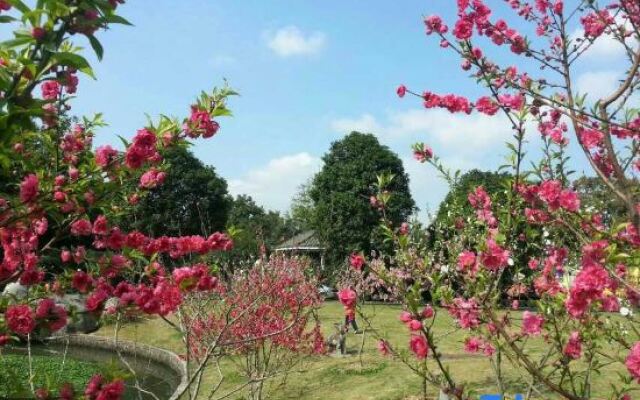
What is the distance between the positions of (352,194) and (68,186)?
97.8 ft

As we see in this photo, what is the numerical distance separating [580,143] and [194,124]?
2.10m

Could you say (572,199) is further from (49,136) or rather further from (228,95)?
(49,136)

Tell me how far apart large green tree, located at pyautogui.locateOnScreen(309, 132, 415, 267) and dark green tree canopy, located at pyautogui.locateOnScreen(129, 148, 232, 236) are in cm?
575

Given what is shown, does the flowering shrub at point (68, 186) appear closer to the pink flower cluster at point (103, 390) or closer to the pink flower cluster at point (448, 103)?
the pink flower cluster at point (103, 390)

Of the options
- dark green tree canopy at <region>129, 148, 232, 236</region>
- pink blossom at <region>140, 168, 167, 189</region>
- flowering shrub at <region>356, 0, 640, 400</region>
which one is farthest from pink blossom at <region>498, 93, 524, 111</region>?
dark green tree canopy at <region>129, 148, 232, 236</region>

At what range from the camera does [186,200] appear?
3350 cm

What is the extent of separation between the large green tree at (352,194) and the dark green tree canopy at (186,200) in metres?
5.75

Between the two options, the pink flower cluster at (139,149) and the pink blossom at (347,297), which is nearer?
the pink flower cluster at (139,149)

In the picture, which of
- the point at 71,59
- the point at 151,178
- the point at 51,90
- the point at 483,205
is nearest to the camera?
the point at 71,59

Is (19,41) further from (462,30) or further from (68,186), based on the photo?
(462,30)

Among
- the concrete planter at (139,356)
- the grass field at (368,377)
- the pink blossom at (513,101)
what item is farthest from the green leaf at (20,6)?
the concrete planter at (139,356)

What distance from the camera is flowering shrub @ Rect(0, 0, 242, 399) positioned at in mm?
1696

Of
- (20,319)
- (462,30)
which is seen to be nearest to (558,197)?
(462,30)

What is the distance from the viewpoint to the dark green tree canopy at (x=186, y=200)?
31.7m
